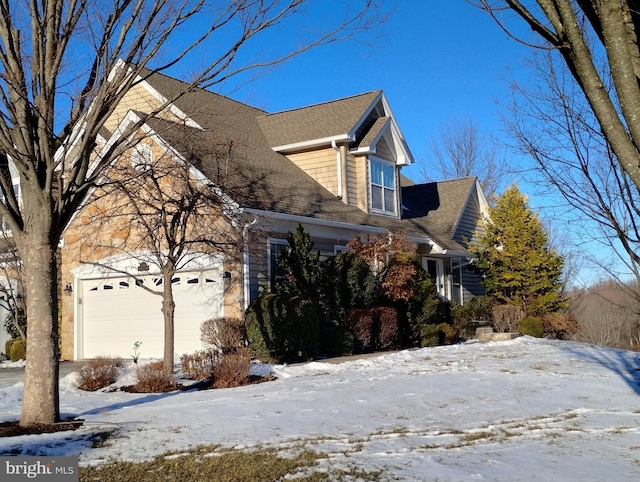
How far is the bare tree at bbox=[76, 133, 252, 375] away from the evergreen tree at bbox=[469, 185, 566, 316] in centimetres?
947

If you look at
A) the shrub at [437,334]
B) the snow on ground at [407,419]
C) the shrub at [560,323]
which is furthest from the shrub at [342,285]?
the shrub at [560,323]

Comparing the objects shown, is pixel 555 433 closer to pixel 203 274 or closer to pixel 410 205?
pixel 203 274

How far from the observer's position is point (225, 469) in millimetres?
5707

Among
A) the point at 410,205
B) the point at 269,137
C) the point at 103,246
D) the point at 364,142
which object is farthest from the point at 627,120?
the point at 410,205

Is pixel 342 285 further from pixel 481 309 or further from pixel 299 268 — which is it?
pixel 481 309

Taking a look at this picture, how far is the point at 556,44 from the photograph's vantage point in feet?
12.7

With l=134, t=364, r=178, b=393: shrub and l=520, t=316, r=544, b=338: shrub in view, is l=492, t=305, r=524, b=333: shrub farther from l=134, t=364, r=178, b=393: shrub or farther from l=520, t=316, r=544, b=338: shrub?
l=134, t=364, r=178, b=393: shrub

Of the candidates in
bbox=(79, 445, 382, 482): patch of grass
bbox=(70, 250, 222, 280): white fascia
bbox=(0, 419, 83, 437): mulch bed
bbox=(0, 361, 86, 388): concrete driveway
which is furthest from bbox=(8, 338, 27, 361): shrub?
bbox=(79, 445, 382, 482): patch of grass

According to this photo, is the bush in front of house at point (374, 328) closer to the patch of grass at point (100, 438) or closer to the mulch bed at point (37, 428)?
the mulch bed at point (37, 428)

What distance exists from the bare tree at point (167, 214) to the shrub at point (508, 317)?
8.92m

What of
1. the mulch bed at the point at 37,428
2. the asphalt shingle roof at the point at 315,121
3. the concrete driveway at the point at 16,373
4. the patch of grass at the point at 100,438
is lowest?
the concrete driveway at the point at 16,373

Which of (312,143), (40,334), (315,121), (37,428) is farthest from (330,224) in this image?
(37,428)

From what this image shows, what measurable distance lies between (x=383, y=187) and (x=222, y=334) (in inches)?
363

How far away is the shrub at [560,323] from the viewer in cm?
1986
